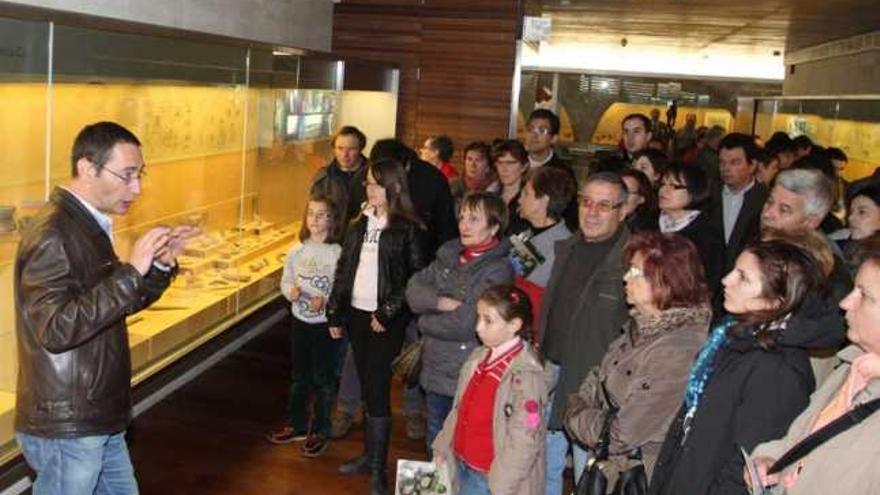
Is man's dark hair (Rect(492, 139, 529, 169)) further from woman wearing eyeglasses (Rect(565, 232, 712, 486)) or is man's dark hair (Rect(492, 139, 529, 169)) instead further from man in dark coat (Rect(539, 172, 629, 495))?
woman wearing eyeglasses (Rect(565, 232, 712, 486))

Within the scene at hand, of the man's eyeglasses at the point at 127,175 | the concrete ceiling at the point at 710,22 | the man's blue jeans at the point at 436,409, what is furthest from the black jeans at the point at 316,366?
the concrete ceiling at the point at 710,22

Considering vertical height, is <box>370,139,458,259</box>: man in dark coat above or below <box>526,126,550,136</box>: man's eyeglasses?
below

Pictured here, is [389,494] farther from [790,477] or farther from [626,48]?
[626,48]

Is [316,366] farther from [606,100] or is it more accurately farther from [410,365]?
[606,100]

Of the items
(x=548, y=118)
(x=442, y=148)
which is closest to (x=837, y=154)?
(x=548, y=118)

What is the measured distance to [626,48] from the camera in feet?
48.0

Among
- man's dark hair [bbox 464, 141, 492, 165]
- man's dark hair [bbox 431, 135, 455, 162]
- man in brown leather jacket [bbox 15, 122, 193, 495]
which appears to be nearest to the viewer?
man in brown leather jacket [bbox 15, 122, 193, 495]

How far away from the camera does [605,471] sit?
2.88 meters

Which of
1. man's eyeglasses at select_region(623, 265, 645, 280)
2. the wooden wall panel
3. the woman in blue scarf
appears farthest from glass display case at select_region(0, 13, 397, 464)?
the woman in blue scarf

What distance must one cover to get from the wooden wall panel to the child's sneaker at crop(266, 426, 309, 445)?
4.70 metres

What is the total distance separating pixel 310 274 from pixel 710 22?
7.19 m

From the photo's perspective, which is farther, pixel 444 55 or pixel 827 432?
pixel 444 55

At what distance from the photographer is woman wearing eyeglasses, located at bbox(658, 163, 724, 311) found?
167 inches

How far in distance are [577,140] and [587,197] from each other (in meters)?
12.0
